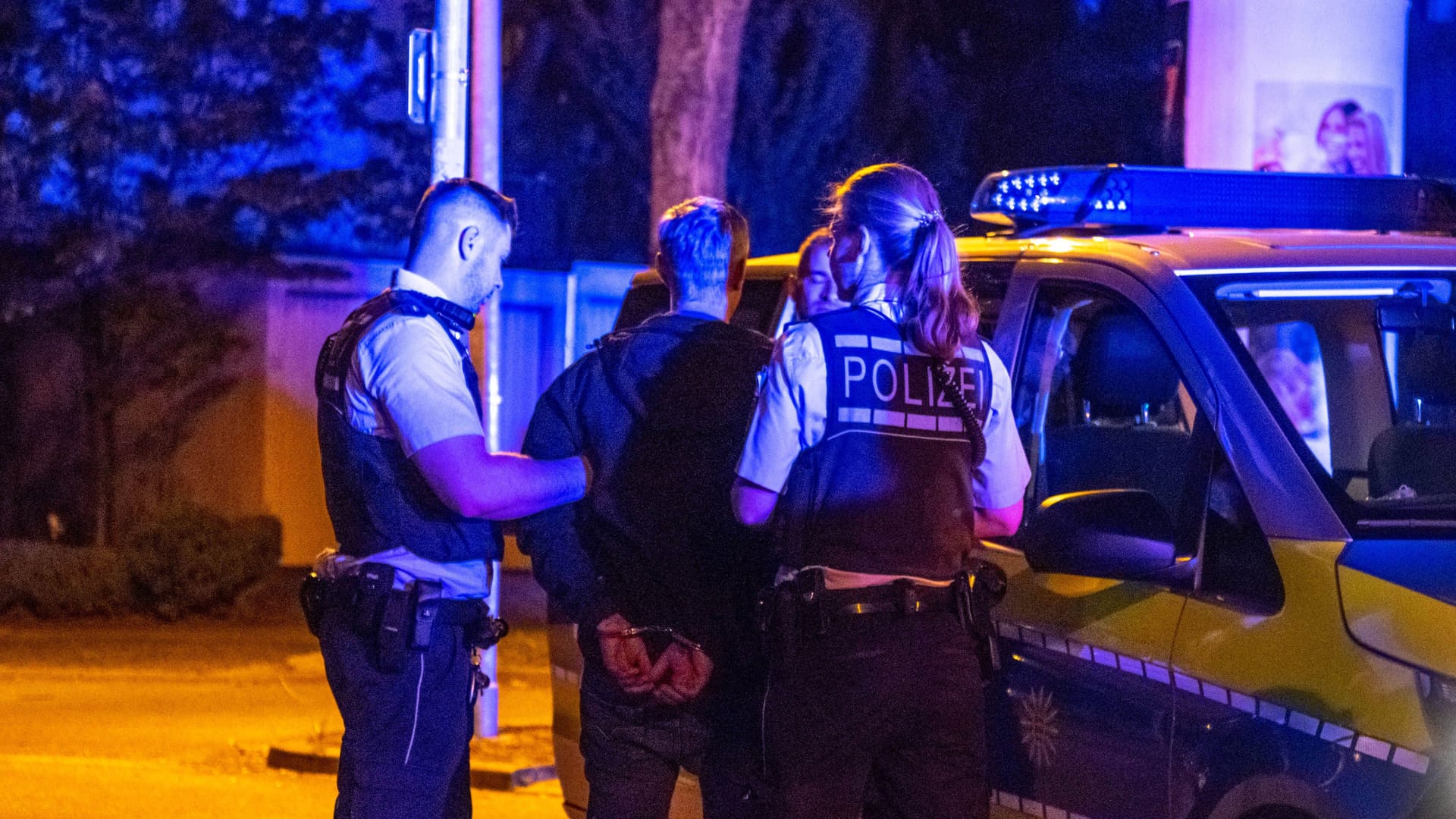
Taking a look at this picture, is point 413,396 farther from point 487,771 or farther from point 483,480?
point 487,771

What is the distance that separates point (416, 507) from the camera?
344 cm

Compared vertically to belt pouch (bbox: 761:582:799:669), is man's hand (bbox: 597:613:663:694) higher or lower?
lower

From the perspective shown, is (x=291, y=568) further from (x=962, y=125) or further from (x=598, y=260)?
(x=962, y=125)

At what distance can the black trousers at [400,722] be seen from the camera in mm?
3428

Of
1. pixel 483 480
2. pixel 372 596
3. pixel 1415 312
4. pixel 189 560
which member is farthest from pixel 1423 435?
pixel 189 560

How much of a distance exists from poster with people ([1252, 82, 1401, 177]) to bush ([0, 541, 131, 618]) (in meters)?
8.56

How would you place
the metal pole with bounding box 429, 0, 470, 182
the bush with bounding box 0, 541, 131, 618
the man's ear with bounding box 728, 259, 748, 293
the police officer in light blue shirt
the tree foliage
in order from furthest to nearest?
the tree foliage < the bush with bounding box 0, 541, 131, 618 < the metal pole with bounding box 429, 0, 470, 182 < the man's ear with bounding box 728, 259, 748, 293 < the police officer in light blue shirt

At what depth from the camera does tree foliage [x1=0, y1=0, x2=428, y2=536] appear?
527 inches

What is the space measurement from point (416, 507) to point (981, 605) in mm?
1123

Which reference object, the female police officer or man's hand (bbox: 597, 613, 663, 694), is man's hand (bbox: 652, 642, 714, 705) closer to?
man's hand (bbox: 597, 613, 663, 694)

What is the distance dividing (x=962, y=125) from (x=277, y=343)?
7.28m

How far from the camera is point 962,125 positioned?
17.5 metres

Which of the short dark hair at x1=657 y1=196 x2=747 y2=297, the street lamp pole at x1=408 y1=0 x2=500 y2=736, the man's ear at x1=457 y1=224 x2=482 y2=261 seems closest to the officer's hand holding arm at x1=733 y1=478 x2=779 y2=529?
the short dark hair at x1=657 y1=196 x2=747 y2=297

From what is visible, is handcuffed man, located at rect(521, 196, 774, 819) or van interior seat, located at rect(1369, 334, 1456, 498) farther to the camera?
van interior seat, located at rect(1369, 334, 1456, 498)
